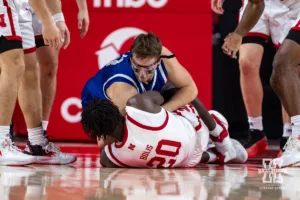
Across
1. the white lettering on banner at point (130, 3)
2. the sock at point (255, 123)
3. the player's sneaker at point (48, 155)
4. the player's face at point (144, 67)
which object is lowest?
the sock at point (255, 123)

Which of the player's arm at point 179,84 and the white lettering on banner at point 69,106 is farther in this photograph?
the white lettering on banner at point 69,106

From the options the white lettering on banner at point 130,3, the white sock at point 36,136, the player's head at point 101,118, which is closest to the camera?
the player's head at point 101,118

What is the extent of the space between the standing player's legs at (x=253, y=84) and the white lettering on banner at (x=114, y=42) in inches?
44.1

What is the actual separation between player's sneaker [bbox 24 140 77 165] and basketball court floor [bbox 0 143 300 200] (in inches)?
5.4

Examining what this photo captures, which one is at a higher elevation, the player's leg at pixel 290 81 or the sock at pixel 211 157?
the player's leg at pixel 290 81

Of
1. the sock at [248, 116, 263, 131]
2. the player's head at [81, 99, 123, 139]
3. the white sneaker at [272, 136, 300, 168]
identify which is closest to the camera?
the player's head at [81, 99, 123, 139]

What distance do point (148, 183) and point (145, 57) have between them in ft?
3.34

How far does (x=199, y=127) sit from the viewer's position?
4.82m

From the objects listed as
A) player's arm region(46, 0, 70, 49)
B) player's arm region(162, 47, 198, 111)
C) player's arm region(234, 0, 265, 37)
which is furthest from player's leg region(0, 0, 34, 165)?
player's arm region(234, 0, 265, 37)

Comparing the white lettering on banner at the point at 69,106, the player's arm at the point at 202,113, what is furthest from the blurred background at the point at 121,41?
the player's arm at the point at 202,113

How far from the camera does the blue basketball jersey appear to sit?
4.68 m

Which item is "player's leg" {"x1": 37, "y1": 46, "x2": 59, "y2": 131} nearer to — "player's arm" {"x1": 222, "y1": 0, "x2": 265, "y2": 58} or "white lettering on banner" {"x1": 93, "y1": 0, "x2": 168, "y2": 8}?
"player's arm" {"x1": 222, "y1": 0, "x2": 265, "y2": 58}

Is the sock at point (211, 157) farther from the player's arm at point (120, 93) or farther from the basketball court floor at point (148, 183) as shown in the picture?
the player's arm at point (120, 93)

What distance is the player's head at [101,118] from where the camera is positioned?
432 centimetres
